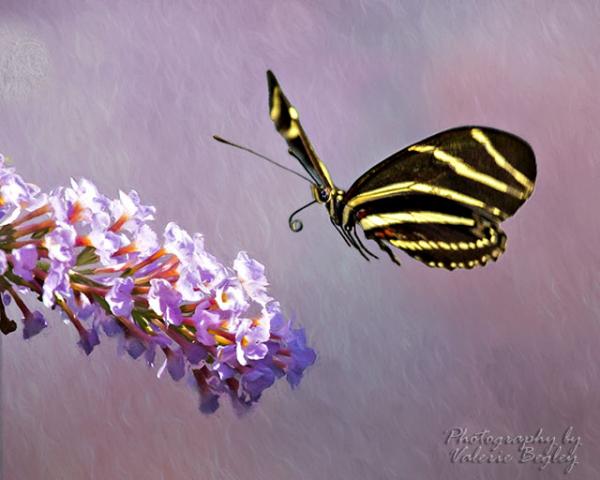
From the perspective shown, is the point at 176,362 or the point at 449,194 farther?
the point at 449,194

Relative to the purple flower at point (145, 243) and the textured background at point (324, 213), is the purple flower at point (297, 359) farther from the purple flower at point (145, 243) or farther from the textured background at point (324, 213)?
the textured background at point (324, 213)

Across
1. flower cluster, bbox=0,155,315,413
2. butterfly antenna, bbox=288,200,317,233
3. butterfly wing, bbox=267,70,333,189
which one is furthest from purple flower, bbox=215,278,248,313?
butterfly antenna, bbox=288,200,317,233

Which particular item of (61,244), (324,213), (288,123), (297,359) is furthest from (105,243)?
(324,213)

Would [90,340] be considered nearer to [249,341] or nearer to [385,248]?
[249,341]
